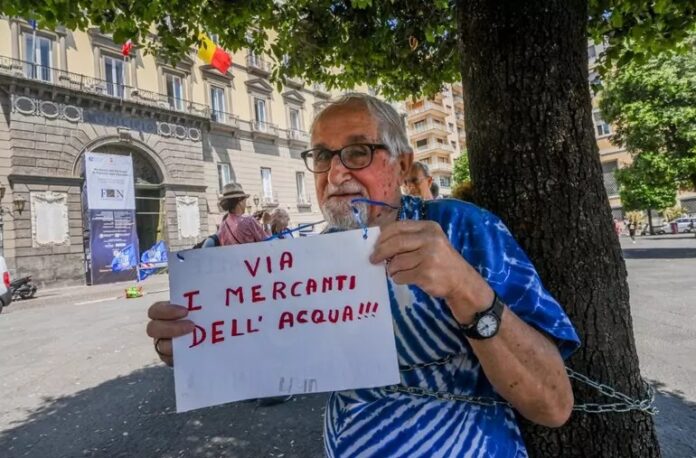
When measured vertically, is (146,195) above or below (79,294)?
above

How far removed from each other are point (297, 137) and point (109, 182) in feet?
45.5

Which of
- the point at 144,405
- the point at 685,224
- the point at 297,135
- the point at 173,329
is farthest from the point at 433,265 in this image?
the point at 685,224

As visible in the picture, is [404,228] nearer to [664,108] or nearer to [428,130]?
[664,108]

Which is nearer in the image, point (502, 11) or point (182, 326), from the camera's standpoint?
point (182, 326)

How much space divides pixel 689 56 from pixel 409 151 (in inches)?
732

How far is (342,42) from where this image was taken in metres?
4.90

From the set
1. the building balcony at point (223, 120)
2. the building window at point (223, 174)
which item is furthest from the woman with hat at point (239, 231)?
the building balcony at point (223, 120)

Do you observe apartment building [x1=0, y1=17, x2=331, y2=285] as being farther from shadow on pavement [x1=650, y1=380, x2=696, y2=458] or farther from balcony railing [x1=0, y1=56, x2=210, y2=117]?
shadow on pavement [x1=650, y1=380, x2=696, y2=458]

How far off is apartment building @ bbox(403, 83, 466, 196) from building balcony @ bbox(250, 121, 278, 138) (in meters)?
24.4

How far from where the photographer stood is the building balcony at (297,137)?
94.1 ft

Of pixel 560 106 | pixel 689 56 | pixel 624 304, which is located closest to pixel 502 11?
pixel 560 106

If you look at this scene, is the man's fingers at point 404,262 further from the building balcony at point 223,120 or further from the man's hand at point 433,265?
the building balcony at point 223,120

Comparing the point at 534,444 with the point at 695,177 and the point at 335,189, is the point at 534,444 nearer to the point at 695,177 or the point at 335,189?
the point at 335,189

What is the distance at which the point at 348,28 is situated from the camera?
→ 4699mm
